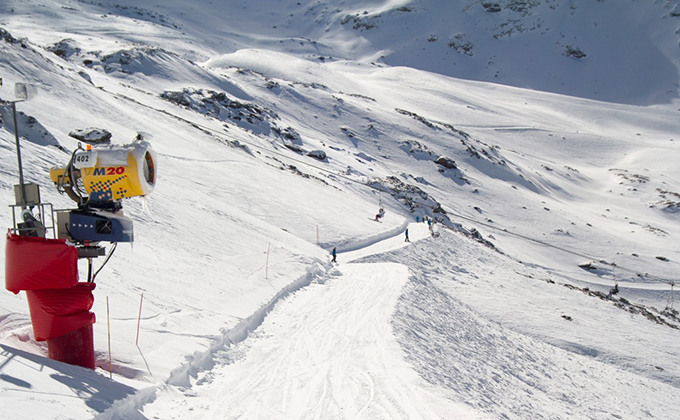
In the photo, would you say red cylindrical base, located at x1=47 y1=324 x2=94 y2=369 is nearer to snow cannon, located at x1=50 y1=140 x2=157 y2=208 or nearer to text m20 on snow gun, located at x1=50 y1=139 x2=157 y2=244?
text m20 on snow gun, located at x1=50 y1=139 x2=157 y2=244

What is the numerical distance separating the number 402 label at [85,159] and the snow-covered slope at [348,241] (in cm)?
96

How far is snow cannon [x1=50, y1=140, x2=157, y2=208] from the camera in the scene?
7023mm

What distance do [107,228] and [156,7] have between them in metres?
182

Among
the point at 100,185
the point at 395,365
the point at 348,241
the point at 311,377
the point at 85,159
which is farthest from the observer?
the point at 348,241

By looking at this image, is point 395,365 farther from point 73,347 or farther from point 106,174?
point 106,174

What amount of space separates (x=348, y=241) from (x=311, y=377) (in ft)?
67.9

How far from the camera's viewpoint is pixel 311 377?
1015cm

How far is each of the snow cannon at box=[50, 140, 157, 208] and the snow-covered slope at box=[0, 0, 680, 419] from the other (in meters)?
0.75

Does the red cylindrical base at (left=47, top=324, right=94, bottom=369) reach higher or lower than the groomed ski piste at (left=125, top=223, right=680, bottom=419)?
higher

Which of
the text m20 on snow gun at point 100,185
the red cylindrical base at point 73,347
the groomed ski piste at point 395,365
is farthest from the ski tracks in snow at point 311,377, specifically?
the text m20 on snow gun at point 100,185

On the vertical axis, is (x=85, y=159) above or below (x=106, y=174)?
above

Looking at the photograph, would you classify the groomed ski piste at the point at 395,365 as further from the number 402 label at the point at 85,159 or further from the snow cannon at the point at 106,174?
the number 402 label at the point at 85,159

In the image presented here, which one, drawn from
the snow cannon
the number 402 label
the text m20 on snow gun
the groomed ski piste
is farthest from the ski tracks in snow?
the number 402 label

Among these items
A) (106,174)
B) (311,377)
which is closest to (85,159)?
(106,174)
